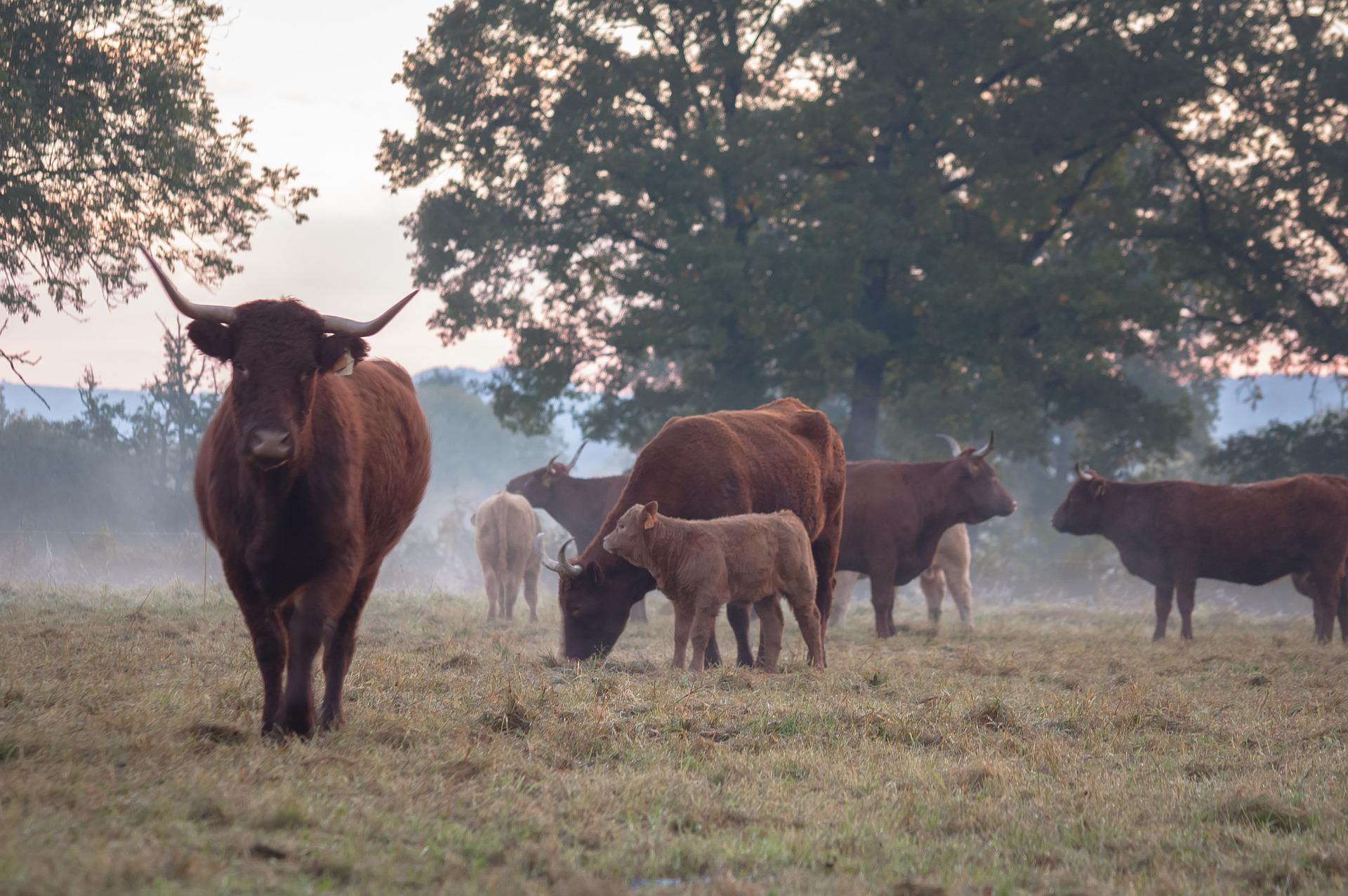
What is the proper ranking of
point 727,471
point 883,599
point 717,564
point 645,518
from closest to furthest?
point 717,564, point 645,518, point 727,471, point 883,599

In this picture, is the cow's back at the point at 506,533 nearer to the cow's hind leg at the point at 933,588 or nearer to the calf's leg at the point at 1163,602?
the cow's hind leg at the point at 933,588

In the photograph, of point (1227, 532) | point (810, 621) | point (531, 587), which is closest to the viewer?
point (810, 621)

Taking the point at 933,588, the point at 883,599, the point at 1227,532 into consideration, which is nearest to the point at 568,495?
the point at 933,588

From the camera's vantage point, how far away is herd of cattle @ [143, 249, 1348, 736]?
5.47m

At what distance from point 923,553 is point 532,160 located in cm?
1316

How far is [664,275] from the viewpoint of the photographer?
23.9 metres

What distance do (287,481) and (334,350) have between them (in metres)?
0.62

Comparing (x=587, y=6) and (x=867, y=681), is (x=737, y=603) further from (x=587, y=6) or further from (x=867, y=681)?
(x=587, y=6)

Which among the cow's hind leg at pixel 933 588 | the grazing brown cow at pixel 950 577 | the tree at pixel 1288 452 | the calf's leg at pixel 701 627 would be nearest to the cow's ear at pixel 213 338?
the calf's leg at pixel 701 627

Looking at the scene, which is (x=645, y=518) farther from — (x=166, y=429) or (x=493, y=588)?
(x=166, y=429)

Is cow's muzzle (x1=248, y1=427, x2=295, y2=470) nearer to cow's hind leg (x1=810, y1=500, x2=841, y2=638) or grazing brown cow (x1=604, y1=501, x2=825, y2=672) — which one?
grazing brown cow (x1=604, y1=501, x2=825, y2=672)

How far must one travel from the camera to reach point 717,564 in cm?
880

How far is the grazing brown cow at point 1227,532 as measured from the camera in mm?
14547

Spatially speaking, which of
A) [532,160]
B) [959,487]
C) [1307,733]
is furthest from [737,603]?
[532,160]
